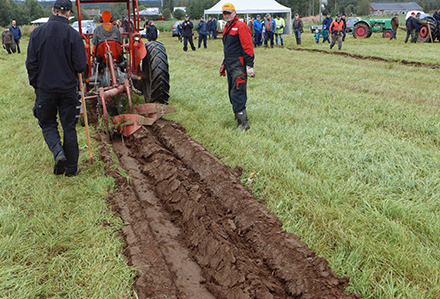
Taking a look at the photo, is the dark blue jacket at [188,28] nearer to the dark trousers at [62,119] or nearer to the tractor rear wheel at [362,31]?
the tractor rear wheel at [362,31]

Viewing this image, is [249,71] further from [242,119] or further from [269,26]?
[269,26]

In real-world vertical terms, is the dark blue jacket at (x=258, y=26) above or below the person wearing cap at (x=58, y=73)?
above

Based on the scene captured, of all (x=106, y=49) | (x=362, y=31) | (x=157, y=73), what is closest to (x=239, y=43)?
(x=157, y=73)

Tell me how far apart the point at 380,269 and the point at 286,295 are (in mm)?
704

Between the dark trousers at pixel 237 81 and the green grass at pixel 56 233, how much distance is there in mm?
2176

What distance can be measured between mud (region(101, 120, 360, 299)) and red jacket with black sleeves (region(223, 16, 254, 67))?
1.65 meters

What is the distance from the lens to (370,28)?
889 inches

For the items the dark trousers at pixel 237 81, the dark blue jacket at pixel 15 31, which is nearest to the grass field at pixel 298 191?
the dark trousers at pixel 237 81

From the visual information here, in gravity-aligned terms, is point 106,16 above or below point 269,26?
below

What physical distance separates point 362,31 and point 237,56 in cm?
2004

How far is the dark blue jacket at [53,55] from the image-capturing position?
388cm

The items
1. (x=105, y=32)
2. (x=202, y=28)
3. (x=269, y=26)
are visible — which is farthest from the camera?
(x=202, y=28)

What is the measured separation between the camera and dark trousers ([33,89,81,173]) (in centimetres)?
411

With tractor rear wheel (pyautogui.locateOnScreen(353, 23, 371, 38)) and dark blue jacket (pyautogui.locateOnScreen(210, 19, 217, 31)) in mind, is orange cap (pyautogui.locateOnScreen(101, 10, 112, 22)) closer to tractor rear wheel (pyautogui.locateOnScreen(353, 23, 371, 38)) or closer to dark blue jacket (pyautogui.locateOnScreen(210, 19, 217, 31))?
dark blue jacket (pyautogui.locateOnScreen(210, 19, 217, 31))
